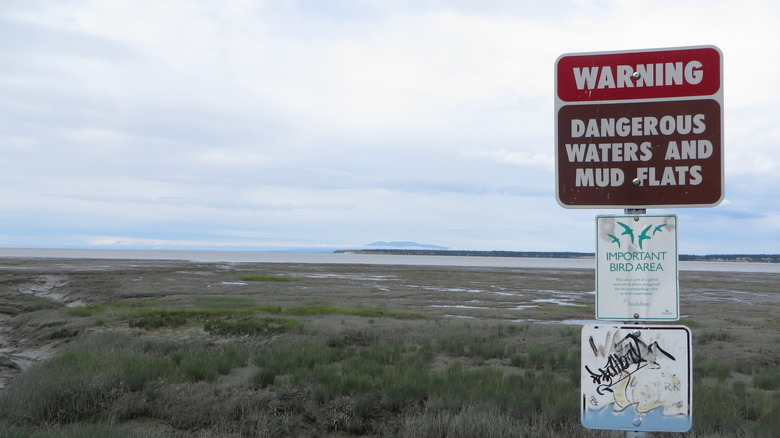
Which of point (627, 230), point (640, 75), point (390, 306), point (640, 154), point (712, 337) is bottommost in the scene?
point (390, 306)

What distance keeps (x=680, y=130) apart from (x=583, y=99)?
0.57m

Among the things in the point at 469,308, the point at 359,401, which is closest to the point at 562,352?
the point at 359,401

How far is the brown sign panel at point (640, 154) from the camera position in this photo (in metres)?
3.20

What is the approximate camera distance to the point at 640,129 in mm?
3279

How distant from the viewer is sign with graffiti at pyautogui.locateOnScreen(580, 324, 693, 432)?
313 cm

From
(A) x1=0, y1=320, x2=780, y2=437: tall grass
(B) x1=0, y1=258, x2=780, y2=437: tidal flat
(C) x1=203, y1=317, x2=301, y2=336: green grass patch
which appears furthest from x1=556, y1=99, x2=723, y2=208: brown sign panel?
(C) x1=203, y1=317, x2=301, y2=336: green grass patch

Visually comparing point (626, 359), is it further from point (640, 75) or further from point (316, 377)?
point (316, 377)

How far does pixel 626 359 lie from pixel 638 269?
0.51 metres

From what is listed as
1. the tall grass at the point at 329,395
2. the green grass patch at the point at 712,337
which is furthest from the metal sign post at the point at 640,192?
the green grass patch at the point at 712,337

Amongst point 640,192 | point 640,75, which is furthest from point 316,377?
point 640,75

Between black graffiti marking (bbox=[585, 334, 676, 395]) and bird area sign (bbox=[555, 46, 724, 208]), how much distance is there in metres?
0.78

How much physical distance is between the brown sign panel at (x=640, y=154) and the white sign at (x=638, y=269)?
0.44 ft

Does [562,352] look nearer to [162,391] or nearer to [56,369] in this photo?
[162,391]

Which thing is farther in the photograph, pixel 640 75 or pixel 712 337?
pixel 712 337
